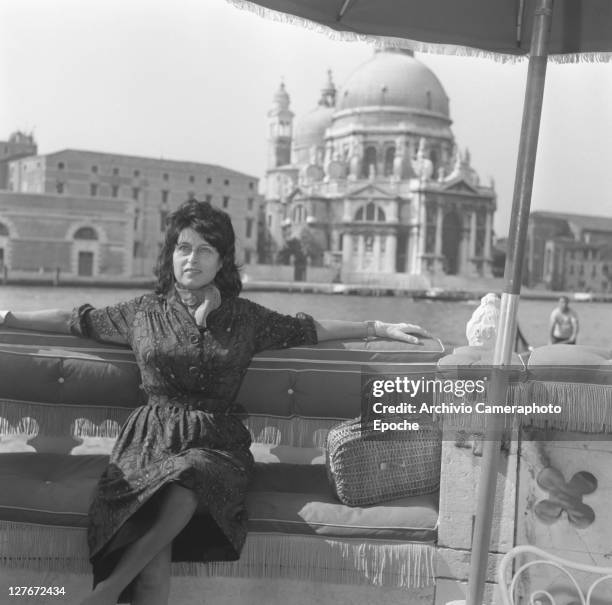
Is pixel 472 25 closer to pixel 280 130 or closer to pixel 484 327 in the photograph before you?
pixel 484 327

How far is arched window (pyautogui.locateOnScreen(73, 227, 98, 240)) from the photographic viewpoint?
2617 centimetres

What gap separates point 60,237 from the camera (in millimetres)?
26156

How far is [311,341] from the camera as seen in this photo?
138 centimetres

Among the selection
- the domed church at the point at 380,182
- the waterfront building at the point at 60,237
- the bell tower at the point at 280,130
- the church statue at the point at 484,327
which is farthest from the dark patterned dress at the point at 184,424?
the bell tower at the point at 280,130

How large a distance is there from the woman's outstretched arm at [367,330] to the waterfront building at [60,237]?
25.2m

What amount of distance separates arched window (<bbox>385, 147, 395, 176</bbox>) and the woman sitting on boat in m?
32.3

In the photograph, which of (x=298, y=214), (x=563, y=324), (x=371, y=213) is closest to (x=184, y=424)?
(x=563, y=324)

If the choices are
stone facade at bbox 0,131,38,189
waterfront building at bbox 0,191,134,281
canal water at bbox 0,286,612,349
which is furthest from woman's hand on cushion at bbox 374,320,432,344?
stone facade at bbox 0,131,38,189

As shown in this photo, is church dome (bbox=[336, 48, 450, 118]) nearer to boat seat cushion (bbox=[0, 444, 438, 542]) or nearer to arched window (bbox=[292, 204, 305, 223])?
arched window (bbox=[292, 204, 305, 223])

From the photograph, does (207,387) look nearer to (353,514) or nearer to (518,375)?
(353,514)

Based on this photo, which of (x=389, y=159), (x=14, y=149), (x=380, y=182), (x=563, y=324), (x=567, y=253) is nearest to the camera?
(x=563, y=324)

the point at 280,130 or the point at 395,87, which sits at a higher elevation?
the point at 395,87

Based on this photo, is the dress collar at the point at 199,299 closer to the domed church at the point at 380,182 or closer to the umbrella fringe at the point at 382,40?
the umbrella fringe at the point at 382,40

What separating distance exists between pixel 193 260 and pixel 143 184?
27576 mm
